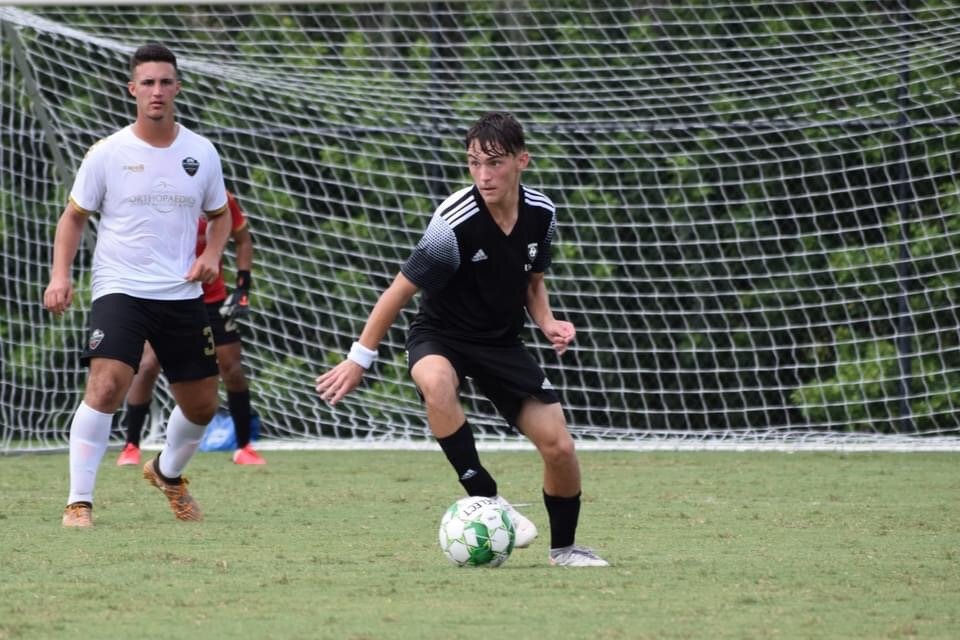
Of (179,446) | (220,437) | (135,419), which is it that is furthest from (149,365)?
(179,446)

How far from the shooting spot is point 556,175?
11.0 metres

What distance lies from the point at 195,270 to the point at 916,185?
5.67 metres

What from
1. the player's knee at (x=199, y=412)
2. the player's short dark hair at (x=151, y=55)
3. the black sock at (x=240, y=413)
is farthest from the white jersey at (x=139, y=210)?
the black sock at (x=240, y=413)

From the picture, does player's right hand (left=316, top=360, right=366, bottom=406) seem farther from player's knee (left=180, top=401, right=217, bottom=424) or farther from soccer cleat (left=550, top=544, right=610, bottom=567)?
player's knee (left=180, top=401, right=217, bottom=424)

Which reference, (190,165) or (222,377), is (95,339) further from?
(222,377)

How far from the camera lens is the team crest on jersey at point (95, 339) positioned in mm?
6004

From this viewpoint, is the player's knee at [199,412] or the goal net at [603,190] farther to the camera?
the goal net at [603,190]

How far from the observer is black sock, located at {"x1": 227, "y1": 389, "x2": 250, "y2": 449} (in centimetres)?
918

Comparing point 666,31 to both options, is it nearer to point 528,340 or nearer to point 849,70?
point 849,70

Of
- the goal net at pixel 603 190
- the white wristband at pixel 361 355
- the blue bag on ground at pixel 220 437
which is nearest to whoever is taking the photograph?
the white wristband at pixel 361 355

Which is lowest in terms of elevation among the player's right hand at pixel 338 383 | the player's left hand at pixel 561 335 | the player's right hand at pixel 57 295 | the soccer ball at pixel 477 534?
the soccer ball at pixel 477 534

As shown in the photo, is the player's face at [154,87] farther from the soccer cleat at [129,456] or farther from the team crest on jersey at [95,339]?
the soccer cleat at [129,456]

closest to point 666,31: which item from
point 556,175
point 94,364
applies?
point 556,175

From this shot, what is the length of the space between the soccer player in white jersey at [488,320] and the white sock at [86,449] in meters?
1.62
